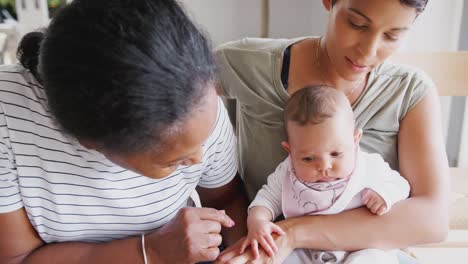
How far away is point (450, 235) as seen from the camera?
1563mm

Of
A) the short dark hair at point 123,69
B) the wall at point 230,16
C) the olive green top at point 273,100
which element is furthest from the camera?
the wall at point 230,16

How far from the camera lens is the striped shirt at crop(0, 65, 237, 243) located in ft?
3.05

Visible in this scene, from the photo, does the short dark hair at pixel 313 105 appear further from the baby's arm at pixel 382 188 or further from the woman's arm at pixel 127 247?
the woman's arm at pixel 127 247

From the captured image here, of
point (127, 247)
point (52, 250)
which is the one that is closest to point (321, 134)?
point (127, 247)

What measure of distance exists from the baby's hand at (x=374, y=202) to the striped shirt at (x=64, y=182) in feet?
1.29

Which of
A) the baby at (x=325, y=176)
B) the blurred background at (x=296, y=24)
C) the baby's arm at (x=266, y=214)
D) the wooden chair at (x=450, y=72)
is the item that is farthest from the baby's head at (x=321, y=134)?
the blurred background at (x=296, y=24)

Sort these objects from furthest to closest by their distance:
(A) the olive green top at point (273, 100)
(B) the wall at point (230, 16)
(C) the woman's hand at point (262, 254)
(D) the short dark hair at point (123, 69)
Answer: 1. (B) the wall at point (230, 16)
2. (A) the olive green top at point (273, 100)
3. (C) the woman's hand at point (262, 254)
4. (D) the short dark hair at point (123, 69)

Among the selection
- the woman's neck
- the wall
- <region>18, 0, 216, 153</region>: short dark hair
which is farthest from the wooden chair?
the wall

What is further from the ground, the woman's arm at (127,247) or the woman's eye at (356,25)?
the woman's eye at (356,25)

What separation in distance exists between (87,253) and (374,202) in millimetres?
692

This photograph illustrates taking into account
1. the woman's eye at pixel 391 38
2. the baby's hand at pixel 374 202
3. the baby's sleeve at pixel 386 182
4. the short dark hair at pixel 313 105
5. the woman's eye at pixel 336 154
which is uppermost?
the woman's eye at pixel 391 38

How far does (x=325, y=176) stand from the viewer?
3.69 ft

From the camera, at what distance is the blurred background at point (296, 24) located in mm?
2104

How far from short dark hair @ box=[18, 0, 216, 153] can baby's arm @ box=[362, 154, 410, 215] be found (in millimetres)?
564
